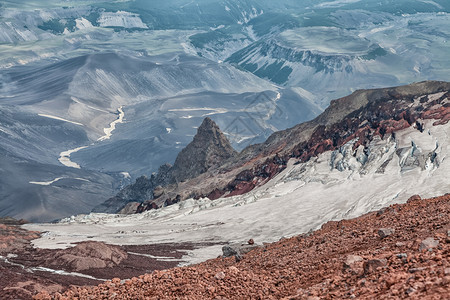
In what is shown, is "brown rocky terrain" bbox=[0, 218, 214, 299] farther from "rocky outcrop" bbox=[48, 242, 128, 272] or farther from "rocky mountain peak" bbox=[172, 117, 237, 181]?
"rocky mountain peak" bbox=[172, 117, 237, 181]

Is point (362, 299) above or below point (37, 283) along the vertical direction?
above

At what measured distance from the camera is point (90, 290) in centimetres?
2072

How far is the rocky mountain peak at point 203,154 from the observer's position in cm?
12606

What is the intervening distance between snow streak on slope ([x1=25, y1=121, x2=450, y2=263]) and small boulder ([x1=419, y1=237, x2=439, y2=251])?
91.8ft

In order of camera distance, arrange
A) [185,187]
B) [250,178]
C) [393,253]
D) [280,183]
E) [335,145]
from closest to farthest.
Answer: [393,253] < [280,183] < [335,145] < [250,178] < [185,187]

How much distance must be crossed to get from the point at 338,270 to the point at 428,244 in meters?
2.50

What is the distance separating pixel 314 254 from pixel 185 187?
2858 inches

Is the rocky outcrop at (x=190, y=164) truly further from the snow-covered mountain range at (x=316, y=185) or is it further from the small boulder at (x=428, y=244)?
the small boulder at (x=428, y=244)

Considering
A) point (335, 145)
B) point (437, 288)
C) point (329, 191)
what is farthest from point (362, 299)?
point (335, 145)

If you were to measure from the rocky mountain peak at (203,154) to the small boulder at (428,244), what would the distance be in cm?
10551

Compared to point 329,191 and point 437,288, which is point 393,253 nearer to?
point 437,288

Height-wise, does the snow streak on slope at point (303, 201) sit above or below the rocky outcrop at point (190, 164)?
above

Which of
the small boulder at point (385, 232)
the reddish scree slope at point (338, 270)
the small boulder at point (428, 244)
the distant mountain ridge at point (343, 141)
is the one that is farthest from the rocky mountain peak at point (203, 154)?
the small boulder at point (428, 244)

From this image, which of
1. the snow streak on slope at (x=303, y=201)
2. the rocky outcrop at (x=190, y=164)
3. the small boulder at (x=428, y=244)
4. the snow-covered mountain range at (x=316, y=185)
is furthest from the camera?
the rocky outcrop at (x=190, y=164)
